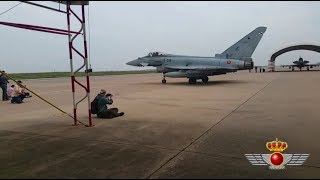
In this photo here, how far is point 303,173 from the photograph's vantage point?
5094 millimetres

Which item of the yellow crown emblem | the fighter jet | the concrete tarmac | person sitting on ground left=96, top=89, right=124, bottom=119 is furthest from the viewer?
the fighter jet

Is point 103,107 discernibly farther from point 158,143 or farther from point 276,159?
point 276,159

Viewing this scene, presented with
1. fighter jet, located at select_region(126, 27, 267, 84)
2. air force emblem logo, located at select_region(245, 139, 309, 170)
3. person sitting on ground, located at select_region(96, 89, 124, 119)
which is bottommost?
Result: air force emblem logo, located at select_region(245, 139, 309, 170)

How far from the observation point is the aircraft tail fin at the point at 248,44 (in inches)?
1104

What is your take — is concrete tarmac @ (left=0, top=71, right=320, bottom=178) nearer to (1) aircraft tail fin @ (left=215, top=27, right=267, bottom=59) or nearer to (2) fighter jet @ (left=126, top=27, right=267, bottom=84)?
(2) fighter jet @ (left=126, top=27, right=267, bottom=84)

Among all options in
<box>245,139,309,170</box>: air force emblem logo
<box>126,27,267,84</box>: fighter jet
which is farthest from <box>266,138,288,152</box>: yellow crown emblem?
<box>126,27,267,84</box>: fighter jet

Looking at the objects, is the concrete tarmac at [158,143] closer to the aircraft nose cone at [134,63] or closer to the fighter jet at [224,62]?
the fighter jet at [224,62]

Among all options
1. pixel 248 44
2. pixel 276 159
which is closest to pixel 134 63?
pixel 248 44

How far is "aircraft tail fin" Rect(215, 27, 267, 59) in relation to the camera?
28.0 m

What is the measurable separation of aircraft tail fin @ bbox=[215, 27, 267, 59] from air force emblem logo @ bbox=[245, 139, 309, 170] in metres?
22.6

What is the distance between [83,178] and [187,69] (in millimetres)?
24012

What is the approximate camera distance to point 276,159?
5469 mm

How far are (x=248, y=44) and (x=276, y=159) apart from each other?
78.4 feet

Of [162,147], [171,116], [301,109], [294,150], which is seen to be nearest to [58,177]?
[162,147]
